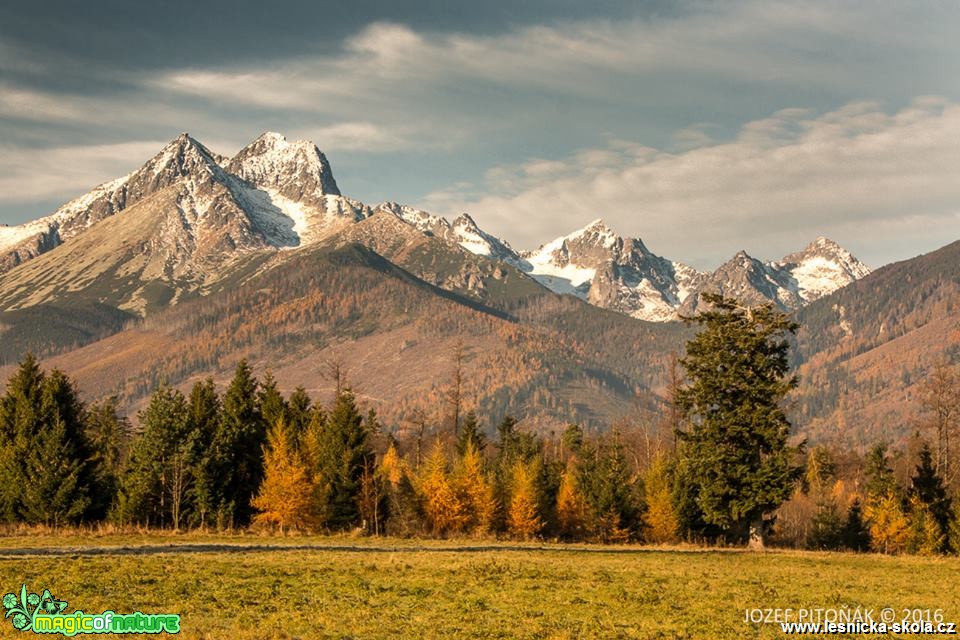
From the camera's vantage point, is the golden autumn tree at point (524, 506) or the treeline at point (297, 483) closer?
the treeline at point (297, 483)

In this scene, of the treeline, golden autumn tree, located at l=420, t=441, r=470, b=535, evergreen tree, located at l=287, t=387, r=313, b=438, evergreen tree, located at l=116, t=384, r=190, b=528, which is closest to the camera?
the treeline

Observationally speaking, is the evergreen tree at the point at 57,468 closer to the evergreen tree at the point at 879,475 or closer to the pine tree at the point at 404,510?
the pine tree at the point at 404,510

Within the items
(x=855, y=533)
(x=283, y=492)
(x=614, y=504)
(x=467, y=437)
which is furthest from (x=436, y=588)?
(x=855, y=533)

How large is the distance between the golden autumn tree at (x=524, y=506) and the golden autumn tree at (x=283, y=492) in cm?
1964

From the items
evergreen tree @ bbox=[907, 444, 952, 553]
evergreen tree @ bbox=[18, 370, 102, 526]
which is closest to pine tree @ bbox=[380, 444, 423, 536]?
evergreen tree @ bbox=[18, 370, 102, 526]

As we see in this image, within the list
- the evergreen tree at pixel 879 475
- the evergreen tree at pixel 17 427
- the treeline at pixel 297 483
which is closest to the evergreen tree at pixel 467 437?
the treeline at pixel 297 483

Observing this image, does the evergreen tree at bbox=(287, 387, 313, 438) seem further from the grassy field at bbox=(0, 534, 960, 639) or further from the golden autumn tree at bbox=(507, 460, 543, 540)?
the grassy field at bbox=(0, 534, 960, 639)

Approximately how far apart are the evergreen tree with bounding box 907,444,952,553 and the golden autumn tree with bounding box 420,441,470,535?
36.3 metres

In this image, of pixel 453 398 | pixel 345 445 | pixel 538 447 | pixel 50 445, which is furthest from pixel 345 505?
pixel 538 447

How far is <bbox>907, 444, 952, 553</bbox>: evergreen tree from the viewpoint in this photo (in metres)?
71.6

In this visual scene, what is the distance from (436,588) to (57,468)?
115 feet

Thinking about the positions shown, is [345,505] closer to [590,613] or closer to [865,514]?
[590,613]

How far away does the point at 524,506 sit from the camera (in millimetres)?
74625

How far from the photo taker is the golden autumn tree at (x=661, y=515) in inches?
3056
